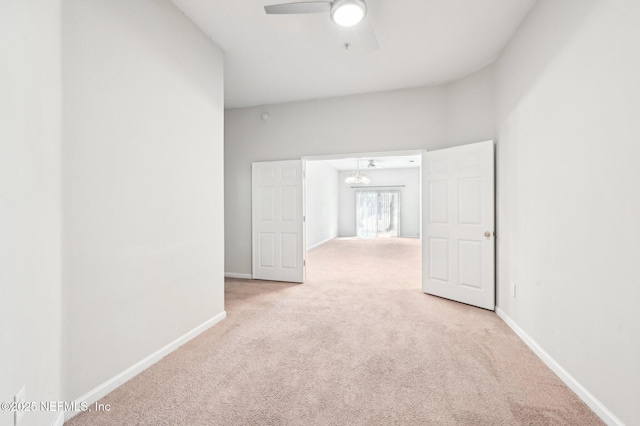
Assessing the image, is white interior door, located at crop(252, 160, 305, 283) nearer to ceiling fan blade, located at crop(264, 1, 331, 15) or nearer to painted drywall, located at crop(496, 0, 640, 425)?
ceiling fan blade, located at crop(264, 1, 331, 15)

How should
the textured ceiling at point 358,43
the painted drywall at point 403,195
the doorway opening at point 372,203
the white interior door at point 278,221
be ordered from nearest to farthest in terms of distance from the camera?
the textured ceiling at point 358,43 → the white interior door at point 278,221 → the doorway opening at point 372,203 → the painted drywall at point 403,195

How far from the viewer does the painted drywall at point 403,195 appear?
36.4 feet

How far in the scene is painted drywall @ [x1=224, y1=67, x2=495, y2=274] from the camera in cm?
357

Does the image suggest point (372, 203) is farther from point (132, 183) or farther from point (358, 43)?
point (132, 183)

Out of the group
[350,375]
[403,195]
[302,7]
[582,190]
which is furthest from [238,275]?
[403,195]

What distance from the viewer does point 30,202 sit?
127 centimetres

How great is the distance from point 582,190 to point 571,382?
125cm

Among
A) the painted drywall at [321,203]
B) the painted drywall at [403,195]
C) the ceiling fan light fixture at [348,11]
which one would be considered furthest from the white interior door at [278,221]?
the painted drywall at [403,195]

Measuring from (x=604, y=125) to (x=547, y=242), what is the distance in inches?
36.7

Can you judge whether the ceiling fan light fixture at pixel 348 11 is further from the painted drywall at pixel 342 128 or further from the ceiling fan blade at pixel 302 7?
the painted drywall at pixel 342 128

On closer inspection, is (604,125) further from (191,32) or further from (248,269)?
(248,269)

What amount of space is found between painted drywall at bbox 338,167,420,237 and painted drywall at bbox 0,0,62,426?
10.6 metres

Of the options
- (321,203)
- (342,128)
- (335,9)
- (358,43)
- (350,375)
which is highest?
(358,43)

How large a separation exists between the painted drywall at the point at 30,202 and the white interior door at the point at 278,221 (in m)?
3.13
